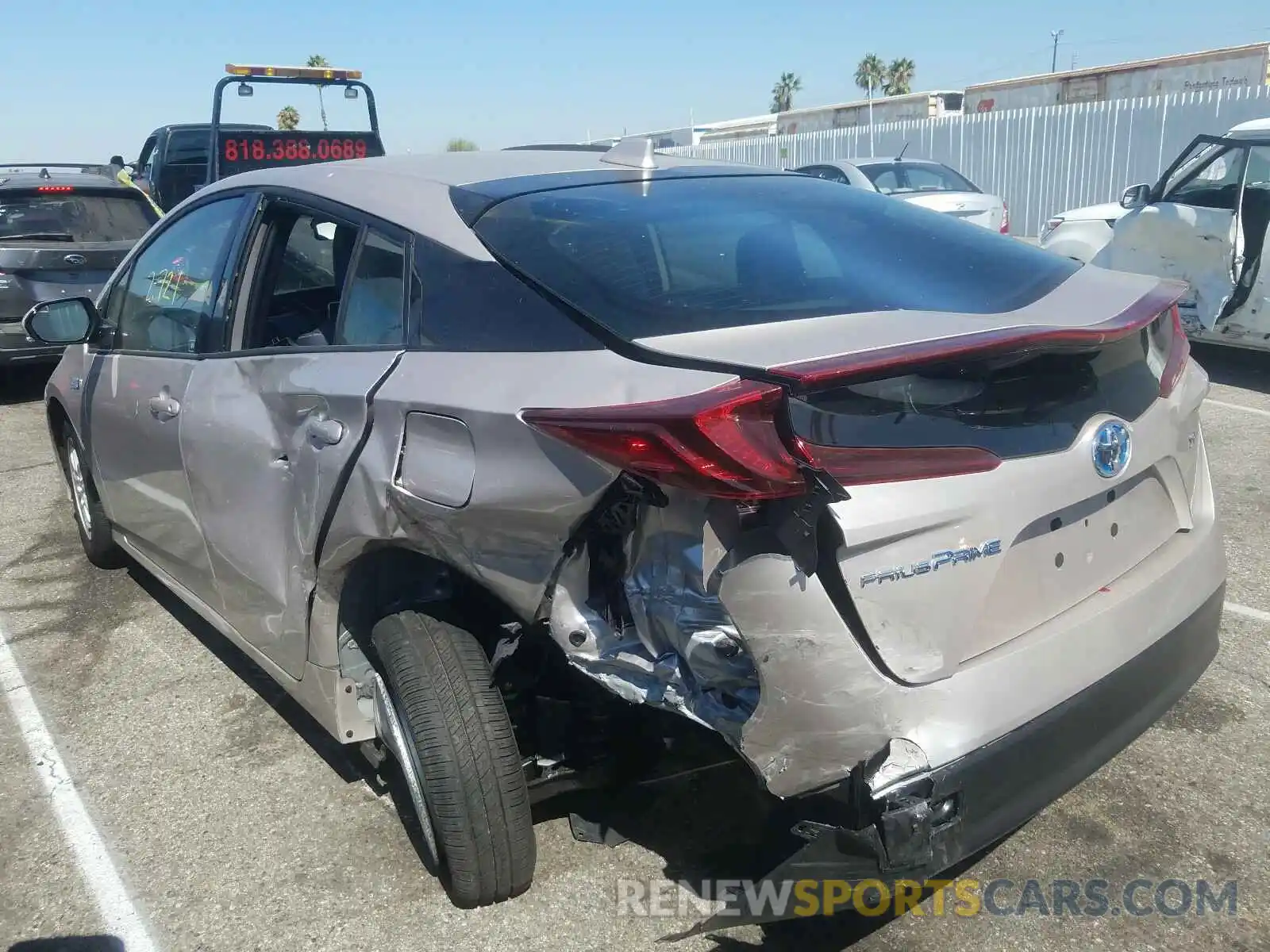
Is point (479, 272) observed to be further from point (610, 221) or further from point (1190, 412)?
point (1190, 412)

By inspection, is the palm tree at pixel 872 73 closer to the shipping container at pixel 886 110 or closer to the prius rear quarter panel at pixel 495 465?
the shipping container at pixel 886 110

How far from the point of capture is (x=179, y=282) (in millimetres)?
3742

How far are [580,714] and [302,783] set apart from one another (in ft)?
3.78

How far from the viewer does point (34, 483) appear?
6680mm

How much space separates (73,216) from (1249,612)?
884cm

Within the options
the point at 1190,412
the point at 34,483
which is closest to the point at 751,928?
the point at 1190,412

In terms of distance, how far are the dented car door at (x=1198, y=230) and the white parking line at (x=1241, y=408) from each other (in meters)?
0.67

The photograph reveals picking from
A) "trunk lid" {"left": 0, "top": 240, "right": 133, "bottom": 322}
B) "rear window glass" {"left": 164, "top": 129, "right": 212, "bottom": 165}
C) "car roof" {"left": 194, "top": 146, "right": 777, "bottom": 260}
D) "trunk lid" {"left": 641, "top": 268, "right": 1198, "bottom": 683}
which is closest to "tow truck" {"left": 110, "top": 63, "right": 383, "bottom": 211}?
"rear window glass" {"left": 164, "top": 129, "right": 212, "bottom": 165}

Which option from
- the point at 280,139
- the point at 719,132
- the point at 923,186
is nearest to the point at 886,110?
the point at 719,132

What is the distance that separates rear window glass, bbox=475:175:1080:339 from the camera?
230 centimetres

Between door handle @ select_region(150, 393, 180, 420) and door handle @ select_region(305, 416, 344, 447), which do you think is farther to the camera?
door handle @ select_region(150, 393, 180, 420)

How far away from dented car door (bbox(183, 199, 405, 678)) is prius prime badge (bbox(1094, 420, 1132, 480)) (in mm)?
1548
